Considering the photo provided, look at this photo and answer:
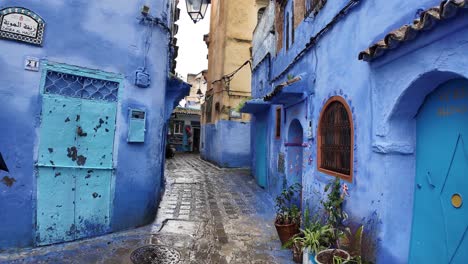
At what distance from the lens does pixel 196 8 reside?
615 cm

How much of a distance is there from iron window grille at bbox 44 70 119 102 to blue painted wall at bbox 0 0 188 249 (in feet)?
0.63

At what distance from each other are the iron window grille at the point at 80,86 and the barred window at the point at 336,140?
422 cm

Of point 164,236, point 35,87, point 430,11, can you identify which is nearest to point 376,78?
point 430,11

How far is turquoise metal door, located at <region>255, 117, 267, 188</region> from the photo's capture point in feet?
37.6

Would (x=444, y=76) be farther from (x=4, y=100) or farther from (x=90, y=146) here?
(x=4, y=100)

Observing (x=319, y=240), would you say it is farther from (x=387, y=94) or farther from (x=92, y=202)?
(x=92, y=202)

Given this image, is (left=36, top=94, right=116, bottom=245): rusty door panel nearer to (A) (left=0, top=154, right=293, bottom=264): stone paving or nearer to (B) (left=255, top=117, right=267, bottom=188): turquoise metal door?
(A) (left=0, top=154, right=293, bottom=264): stone paving

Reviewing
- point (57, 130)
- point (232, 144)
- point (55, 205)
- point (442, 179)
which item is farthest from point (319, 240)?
point (232, 144)

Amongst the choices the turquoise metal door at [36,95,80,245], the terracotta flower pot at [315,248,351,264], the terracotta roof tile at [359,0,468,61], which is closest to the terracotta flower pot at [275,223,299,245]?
the terracotta flower pot at [315,248,351,264]

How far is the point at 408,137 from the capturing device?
3.44 m

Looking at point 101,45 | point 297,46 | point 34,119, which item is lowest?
point 34,119

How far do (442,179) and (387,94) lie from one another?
1.14 metres

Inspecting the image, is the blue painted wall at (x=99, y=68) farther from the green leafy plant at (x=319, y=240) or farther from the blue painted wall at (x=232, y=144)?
the blue painted wall at (x=232, y=144)

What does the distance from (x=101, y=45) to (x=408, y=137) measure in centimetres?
549
